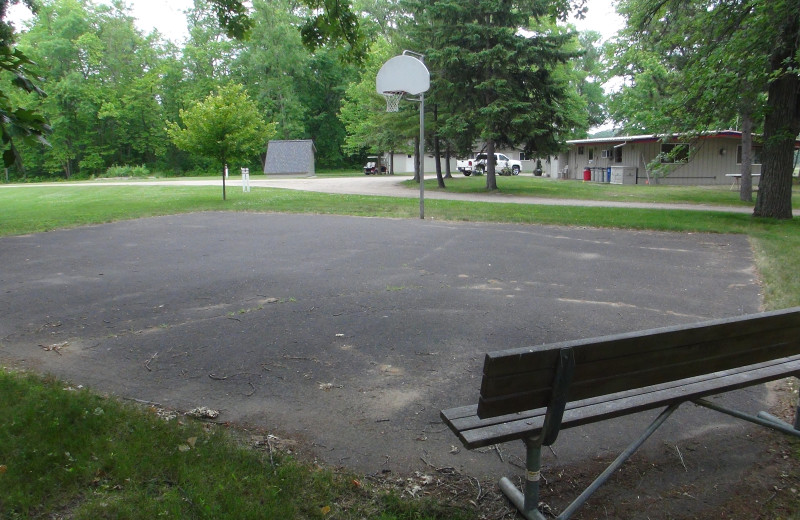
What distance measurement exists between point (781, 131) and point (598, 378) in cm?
1453

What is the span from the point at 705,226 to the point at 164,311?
1227 centimetres

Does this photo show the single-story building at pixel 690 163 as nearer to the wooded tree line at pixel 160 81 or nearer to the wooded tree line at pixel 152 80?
the wooded tree line at pixel 160 81

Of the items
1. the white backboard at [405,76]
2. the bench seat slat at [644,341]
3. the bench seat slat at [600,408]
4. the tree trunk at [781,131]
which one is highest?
the white backboard at [405,76]

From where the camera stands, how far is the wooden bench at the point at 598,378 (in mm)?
2504

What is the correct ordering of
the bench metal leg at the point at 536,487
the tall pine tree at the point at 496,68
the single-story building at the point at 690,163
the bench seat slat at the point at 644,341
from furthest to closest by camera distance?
the single-story building at the point at 690,163 < the tall pine tree at the point at 496,68 < the bench metal leg at the point at 536,487 < the bench seat slat at the point at 644,341

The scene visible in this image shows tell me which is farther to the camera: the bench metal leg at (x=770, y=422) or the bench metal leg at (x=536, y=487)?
the bench metal leg at (x=770, y=422)

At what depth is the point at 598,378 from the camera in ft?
8.71

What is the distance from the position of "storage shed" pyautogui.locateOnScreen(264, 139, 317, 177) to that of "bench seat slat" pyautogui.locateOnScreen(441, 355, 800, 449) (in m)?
45.0

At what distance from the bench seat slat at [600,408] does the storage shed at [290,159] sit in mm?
44975

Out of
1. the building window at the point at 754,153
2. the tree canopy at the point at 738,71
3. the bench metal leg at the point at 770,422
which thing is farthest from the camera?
the building window at the point at 754,153

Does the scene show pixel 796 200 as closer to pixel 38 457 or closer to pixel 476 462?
pixel 476 462

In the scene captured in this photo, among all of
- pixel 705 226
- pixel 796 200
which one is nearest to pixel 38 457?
pixel 705 226

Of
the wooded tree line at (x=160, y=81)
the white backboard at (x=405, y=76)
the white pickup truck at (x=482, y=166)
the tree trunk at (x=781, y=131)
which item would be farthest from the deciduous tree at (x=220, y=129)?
the white pickup truck at (x=482, y=166)

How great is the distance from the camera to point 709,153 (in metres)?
35.3
